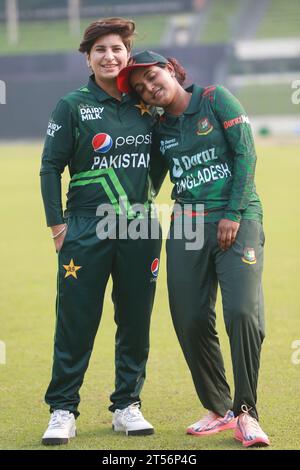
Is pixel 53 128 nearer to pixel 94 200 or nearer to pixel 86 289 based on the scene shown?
pixel 94 200

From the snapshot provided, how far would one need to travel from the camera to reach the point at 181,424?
4.36 meters

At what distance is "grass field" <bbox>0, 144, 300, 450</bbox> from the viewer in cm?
416

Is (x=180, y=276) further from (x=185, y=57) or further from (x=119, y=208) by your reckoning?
(x=185, y=57)

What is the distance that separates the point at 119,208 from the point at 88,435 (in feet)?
3.61

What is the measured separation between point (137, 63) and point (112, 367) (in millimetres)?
2260

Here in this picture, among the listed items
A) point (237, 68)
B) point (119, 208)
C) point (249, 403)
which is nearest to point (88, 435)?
point (249, 403)

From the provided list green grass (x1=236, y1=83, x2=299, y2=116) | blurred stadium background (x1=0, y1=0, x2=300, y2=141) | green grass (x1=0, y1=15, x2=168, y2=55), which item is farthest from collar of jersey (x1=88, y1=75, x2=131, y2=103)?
green grass (x1=0, y1=15, x2=168, y2=55)

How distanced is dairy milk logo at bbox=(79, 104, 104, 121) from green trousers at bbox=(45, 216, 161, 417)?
1.57 ft

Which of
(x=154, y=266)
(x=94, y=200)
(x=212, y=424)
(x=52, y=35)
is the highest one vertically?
(x=52, y=35)

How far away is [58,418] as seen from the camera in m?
4.09

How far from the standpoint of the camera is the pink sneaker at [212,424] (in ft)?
13.7

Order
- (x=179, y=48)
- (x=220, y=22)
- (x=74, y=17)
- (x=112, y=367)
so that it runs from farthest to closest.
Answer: (x=220, y=22), (x=74, y=17), (x=179, y=48), (x=112, y=367)

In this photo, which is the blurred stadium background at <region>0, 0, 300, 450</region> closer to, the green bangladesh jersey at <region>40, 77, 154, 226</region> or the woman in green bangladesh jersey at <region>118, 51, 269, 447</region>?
the woman in green bangladesh jersey at <region>118, 51, 269, 447</region>

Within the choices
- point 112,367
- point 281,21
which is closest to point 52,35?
Answer: point 281,21
